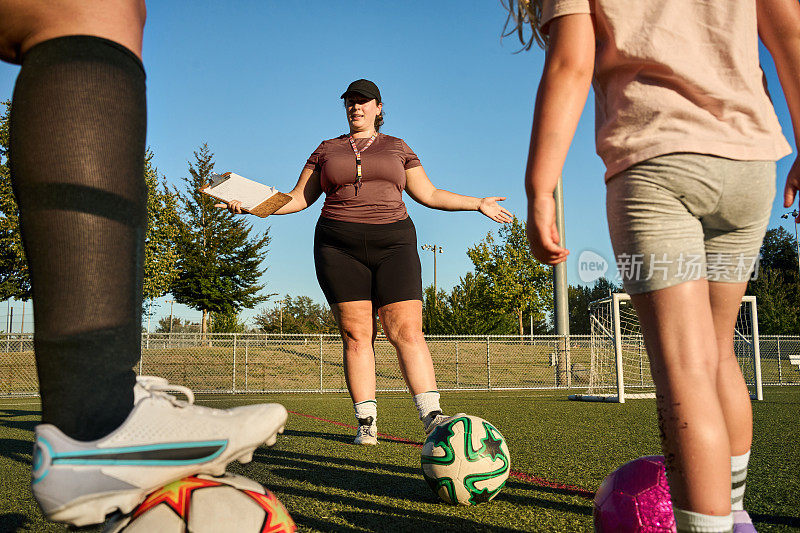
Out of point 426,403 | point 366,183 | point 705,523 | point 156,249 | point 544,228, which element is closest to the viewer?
point 705,523

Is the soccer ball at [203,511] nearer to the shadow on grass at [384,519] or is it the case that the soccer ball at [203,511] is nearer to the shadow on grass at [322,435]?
the shadow on grass at [384,519]

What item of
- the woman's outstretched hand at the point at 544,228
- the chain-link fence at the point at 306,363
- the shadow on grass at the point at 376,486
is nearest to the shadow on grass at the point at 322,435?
the shadow on grass at the point at 376,486

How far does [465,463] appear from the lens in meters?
2.42

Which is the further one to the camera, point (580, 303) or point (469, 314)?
point (580, 303)

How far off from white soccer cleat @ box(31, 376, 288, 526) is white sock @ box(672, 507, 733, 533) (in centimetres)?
89

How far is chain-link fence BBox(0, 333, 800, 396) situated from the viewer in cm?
1501

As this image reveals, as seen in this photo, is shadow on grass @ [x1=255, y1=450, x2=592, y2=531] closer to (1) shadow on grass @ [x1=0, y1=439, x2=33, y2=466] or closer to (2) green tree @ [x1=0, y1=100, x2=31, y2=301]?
(1) shadow on grass @ [x1=0, y1=439, x2=33, y2=466]

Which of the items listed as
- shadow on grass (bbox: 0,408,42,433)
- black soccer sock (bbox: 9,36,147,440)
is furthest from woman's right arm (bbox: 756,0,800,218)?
shadow on grass (bbox: 0,408,42,433)

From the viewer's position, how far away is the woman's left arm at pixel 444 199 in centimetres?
429

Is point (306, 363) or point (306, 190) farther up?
point (306, 190)

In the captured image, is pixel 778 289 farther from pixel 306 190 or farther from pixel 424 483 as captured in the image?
pixel 424 483

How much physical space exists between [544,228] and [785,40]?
2.94ft

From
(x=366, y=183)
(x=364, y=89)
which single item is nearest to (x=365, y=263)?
(x=366, y=183)

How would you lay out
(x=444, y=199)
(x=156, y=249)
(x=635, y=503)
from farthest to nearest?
(x=156, y=249)
(x=444, y=199)
(x=635, y=503)
